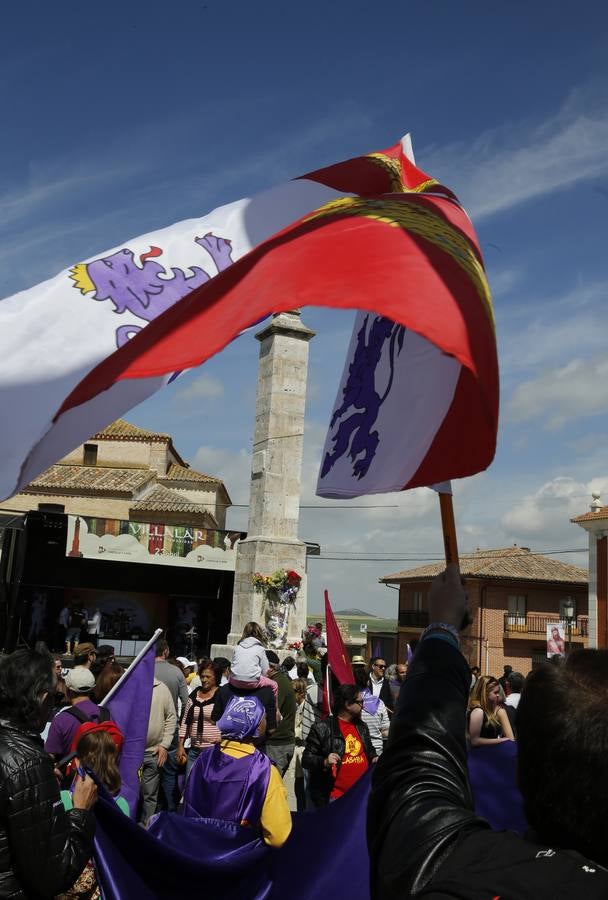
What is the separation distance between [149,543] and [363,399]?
2517 centimetres

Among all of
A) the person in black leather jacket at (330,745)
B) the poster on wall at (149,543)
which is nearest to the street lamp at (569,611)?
the poster on wall at (149,543)

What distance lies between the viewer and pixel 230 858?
409 centimetres

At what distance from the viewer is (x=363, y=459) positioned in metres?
3.31

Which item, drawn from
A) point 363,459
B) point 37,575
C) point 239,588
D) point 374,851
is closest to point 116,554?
point 37,575

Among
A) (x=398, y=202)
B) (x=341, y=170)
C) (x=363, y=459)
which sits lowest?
(x=363, y=459)

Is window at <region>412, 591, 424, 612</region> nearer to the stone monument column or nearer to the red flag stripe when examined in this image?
the stone monument column

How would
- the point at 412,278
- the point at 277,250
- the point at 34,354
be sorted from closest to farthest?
the point at 412,278 → the point at 277,250 → the point at 34,354

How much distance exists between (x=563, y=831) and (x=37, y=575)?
29.7m

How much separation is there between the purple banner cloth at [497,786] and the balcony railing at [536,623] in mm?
44788

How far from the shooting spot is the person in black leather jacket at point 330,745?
6707 millimetres

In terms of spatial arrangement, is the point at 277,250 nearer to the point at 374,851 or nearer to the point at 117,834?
the point at 374,851

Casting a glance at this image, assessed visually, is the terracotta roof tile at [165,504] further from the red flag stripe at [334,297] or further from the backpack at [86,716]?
the red flag stripe at [334,297]

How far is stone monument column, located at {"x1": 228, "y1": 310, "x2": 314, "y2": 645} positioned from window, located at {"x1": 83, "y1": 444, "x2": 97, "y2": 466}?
3261 centimetres

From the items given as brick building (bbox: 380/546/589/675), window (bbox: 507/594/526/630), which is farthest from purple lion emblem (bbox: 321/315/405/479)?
window (bbox: 507/594/526/630)
